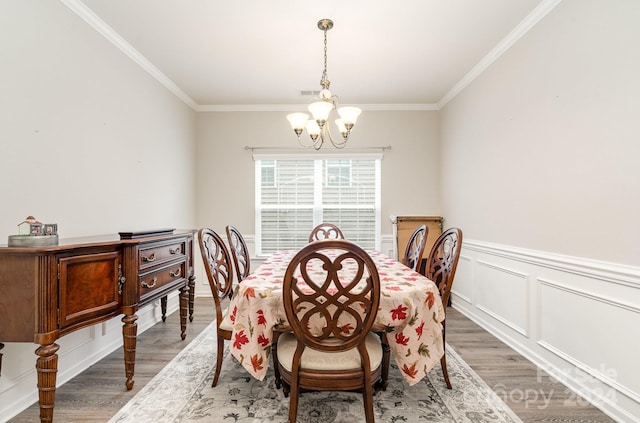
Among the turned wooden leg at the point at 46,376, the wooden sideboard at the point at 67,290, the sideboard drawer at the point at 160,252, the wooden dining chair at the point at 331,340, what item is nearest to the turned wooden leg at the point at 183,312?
the sideboard drawer at the point at 160,252

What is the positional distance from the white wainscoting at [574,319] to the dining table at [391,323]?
1.01m

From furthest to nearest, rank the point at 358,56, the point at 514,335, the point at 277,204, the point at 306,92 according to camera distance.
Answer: the point at 277,204
the point at 306,92
the point at 358,56
the point at 514,335

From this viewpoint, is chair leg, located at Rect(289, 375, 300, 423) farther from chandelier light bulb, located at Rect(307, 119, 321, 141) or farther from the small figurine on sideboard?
chandelier light bulb, located at Rect(307, 119, 321, 141)

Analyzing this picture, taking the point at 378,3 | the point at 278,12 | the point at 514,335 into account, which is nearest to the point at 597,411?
the point at 514,335

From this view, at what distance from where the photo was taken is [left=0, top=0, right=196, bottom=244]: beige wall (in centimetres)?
182

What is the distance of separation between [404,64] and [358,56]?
0.52m

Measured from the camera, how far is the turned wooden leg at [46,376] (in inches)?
59.6

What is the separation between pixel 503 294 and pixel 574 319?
2.55 ft

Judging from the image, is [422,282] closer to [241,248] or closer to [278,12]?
[241,248]

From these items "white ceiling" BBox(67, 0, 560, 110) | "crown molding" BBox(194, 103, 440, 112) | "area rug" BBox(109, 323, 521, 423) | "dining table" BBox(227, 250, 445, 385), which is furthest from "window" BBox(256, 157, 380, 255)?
"dining table" BBox(227, 250, 445, 385)

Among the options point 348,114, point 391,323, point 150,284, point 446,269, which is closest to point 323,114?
point 348,114

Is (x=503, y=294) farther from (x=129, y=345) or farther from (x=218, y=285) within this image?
(x=129, y=345)

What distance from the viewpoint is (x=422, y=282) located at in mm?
1752

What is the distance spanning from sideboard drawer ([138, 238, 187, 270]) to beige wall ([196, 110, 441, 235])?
5.43ft
